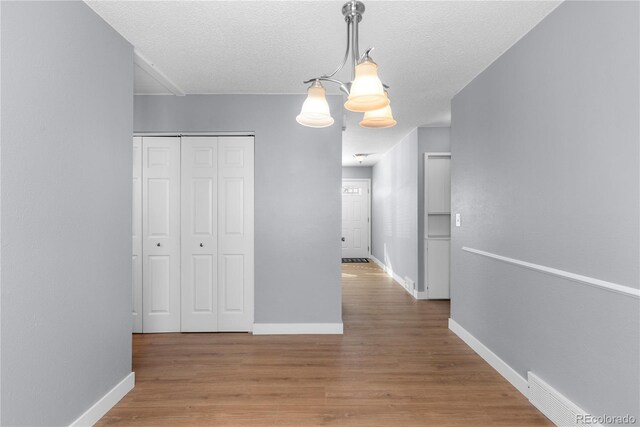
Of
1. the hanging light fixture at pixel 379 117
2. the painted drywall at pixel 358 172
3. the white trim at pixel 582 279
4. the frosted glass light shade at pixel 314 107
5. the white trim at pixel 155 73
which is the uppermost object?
the white trim at pixel 155 73

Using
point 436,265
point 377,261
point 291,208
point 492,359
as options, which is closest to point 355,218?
point 377,261

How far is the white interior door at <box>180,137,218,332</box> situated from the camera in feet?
11.7

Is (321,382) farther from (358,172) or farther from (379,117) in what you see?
(358,172)

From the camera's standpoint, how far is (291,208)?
3557 millimetres

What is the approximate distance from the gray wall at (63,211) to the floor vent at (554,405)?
293 cm

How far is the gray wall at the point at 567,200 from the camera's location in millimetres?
1582

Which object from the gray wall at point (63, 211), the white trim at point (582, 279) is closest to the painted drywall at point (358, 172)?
the white trim at point (582, 279)

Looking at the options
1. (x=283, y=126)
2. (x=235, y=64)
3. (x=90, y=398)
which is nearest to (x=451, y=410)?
(x=90, y=398)

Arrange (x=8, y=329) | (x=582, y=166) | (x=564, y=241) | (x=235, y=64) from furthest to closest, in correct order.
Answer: (x=235, y=64), (x=564, y=241), (x=582, y=166), (x=8, y=329)

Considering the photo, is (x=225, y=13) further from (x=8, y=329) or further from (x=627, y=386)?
(x=627, y=386)

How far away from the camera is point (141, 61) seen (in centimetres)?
274

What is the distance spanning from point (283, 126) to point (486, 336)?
115 inches

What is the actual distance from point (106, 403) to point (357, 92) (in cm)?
253

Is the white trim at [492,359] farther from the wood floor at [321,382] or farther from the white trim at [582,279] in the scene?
the white trim at [582,279]
